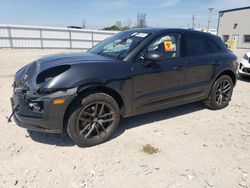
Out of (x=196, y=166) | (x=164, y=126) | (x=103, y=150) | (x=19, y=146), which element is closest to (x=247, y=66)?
(x=164, y=126)

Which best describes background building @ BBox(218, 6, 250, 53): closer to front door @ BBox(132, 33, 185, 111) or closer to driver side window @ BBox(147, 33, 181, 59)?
driver side window @ BBox(147, 33, 181, 59)

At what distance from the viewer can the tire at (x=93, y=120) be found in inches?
113

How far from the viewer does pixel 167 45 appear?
3.62 meters

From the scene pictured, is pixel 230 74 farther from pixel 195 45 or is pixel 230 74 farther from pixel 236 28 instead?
pixel 236 28

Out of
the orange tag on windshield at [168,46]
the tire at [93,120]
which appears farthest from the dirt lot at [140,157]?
the orange tag on windshield at [168,46]

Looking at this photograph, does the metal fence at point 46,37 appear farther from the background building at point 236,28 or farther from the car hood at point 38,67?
the background building at point 236,28

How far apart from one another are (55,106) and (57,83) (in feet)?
0.99

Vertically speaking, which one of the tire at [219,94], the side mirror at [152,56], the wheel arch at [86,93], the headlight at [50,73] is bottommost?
the tire at [219,94]

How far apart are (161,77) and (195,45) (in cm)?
114

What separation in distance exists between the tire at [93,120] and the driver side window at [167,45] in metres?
1.17

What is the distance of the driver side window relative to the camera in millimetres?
3490

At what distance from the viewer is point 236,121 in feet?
13.5

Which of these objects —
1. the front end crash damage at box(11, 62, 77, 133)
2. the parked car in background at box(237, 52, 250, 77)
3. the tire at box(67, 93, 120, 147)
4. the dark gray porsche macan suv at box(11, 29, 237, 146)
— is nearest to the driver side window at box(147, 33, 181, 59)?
the dark gray porsche macan suv at box(11, 29, 237, 146)

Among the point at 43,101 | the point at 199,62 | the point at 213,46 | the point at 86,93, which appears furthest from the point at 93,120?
the point at 213,46
